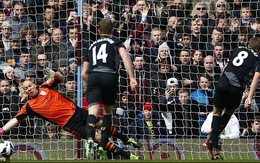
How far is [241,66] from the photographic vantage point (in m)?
13.0

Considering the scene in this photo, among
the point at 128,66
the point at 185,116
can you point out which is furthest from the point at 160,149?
the point at 128,66

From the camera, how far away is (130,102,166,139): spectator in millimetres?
15695

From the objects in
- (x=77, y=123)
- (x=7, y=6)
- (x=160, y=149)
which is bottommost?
(x=160, y=149)

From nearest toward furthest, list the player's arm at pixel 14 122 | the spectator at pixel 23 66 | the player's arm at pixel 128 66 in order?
the player's arm at pixel 128 66
the player's arm at pixel 14 122
the spectator at pixel 23 66

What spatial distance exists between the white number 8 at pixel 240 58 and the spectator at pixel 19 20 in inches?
193

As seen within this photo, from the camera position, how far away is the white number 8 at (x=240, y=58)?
1298cm

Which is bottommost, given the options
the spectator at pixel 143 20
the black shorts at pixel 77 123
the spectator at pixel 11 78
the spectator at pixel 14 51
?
the black shorts at pixel 77 123

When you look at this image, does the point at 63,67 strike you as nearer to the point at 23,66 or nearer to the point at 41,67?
the point at 41,67

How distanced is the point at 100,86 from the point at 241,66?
2178 millimetres

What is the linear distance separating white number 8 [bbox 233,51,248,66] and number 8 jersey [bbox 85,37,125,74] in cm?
180

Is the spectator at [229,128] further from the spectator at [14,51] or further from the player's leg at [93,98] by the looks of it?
the spectator at [14,51]

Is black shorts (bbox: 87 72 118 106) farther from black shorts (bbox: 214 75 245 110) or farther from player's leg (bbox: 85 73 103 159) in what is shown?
black shorts (bbox: 214 75 245 110)

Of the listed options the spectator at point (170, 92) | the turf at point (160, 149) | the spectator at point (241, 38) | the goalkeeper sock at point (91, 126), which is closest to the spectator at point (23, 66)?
the turf at point (160, 149)

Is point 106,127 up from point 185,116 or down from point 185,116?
up
